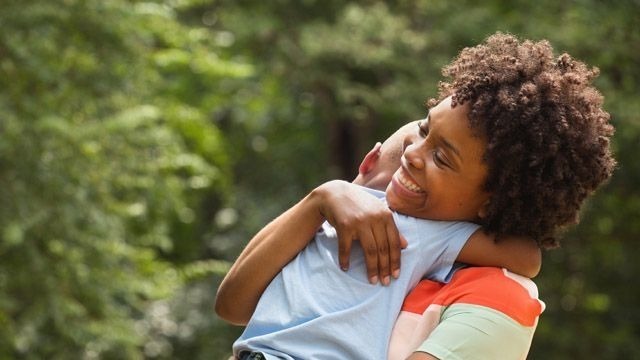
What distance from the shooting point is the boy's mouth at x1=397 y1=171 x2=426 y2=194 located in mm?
1916

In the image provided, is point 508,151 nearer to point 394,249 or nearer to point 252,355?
point 394,249

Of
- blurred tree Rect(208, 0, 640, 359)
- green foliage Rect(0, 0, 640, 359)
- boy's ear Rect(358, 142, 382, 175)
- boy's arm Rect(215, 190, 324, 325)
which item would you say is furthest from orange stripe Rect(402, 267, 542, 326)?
blurred tree Rect(208, 0, 640, 359)

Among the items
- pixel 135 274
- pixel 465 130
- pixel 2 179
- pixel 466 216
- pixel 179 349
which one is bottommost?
pixel 179 349

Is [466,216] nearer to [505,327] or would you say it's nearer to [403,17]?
[505,327]

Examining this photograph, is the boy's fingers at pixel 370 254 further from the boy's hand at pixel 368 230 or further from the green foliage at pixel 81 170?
the green foliage at pixel 81 170

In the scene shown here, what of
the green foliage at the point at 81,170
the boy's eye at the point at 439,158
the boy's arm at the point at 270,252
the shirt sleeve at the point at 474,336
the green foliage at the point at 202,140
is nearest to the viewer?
the shirt sleeve at the point at 474,336

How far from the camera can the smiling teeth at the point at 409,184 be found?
192 centimetres

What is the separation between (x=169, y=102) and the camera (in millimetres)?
7516

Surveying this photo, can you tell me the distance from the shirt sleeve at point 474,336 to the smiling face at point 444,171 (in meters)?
0.19

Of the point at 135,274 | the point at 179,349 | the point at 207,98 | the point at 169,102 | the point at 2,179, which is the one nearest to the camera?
the point at 2,179

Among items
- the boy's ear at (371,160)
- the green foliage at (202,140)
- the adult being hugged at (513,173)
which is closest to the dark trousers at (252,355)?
the adult being hugged at (513,173)

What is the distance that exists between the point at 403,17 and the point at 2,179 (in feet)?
11.9

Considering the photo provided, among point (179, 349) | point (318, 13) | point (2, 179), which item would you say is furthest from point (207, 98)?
point (2, 179)

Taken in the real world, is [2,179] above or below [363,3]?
below
